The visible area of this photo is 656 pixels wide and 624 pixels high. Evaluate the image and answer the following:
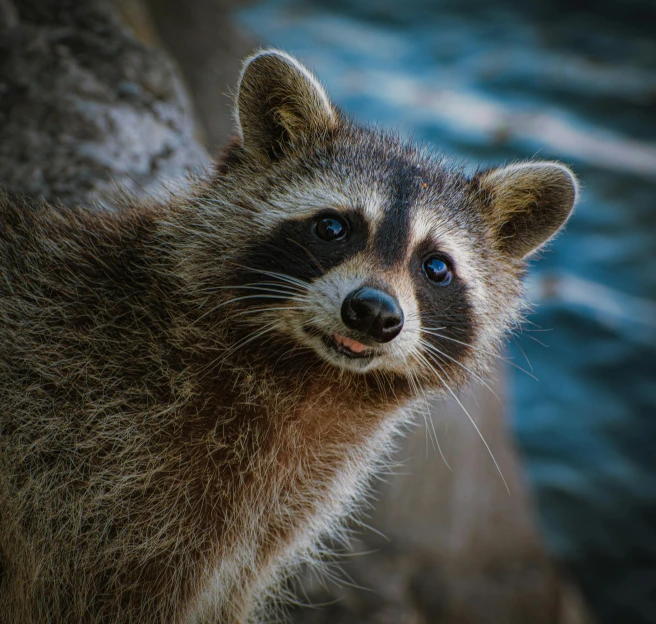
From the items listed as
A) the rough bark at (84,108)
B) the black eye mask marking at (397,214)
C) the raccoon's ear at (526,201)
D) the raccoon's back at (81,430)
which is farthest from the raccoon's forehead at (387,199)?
the rough bark at (84,108)

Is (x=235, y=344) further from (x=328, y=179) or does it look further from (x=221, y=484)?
(x=328, y=179)

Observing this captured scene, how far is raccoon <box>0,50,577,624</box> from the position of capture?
2773 mm

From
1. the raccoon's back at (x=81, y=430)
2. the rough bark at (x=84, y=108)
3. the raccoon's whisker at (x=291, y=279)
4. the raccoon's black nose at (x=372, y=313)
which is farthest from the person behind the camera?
Result: the rough bark at (x=84, y=108)

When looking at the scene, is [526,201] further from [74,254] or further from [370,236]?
[74,254]

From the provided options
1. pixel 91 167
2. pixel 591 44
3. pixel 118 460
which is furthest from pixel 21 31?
pixel 591 44

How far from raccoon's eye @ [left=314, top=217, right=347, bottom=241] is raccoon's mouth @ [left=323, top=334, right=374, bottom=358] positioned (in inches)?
15.8

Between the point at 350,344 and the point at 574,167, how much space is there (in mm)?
6398

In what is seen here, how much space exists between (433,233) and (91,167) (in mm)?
2094

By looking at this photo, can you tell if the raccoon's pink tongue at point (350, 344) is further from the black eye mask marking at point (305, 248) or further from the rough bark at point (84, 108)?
the rough bark at point (84, 108)

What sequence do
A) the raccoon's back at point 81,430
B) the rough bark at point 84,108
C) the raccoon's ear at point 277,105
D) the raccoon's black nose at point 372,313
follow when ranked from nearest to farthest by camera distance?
1. the raccoon's black nose at point 372,313
2. the raccoon's back at point 81,430
3. the raccoon's ear at point 277,105
4. the rough bark at point 84,108

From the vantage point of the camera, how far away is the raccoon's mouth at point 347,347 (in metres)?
2.69

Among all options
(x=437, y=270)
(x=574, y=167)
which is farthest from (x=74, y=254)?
(x=574, y=167)

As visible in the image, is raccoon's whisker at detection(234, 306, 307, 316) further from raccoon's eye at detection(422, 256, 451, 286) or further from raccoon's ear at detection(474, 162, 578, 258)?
raccoon's ear at detection(474, 162, 578, 258)

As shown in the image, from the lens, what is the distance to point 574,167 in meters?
8.20
